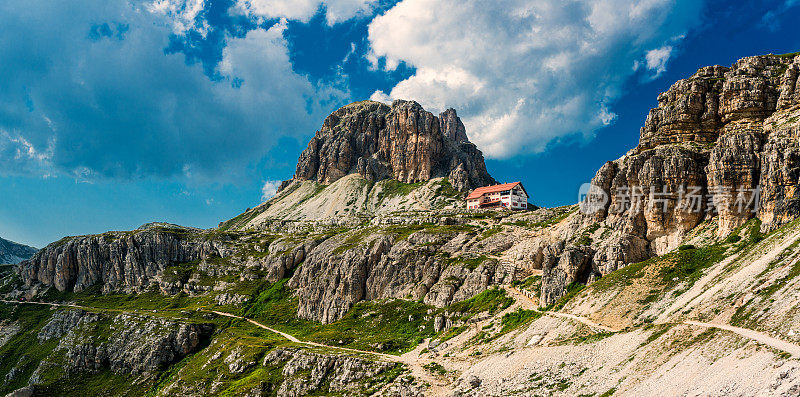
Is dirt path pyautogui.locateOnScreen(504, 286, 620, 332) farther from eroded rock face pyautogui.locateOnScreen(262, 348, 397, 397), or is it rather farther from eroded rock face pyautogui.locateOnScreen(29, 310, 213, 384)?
eroded rock face pyautogui.locateOnScreen(29, 310, 213, 384)

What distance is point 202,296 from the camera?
167250 millimetres

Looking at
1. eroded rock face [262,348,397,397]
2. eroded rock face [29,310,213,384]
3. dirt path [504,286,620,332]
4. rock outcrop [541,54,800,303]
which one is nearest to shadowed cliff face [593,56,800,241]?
rock outcrop [541,54,800,303]

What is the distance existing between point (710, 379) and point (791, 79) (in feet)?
232

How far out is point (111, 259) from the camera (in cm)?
19025

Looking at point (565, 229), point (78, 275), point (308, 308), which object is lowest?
point (308, 308)

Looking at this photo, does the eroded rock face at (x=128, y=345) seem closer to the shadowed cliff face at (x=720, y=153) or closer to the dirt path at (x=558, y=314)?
the dirt path at (x=558, y=314)

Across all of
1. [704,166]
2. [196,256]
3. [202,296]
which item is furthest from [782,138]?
[196,256]

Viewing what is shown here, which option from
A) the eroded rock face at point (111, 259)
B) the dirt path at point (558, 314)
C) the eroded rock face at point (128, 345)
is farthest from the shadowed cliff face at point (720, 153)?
the eroded rock face at point (111, 259)

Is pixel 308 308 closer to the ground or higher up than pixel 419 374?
higher up

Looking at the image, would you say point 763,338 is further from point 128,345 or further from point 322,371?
point 128,345

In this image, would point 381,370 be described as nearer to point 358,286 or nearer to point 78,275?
point 358,286

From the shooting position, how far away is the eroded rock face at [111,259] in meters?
185

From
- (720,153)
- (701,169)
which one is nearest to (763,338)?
(720,153)

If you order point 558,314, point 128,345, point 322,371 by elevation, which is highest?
point 128,345
